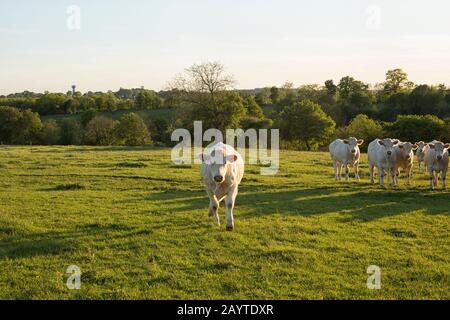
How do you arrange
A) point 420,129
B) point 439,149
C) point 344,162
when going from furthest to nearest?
1. point 420,129
2. point 344,162
3. point 439,149

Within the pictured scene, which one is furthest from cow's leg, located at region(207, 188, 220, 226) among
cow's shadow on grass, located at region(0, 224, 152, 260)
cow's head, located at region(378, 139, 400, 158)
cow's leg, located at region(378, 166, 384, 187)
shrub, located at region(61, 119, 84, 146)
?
shrub, located at region(61, 119, 84, 146)

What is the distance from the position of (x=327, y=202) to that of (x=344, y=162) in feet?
23.6

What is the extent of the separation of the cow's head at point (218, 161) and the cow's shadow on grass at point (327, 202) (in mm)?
2125

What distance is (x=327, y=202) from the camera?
16047 millimetres

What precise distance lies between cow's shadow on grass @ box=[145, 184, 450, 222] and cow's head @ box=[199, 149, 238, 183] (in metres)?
2.12

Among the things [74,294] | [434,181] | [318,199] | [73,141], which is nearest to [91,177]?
[318,199]

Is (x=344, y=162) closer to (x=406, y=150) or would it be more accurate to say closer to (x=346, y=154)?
(x=346, y=154)

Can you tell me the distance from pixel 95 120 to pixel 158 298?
61.5m

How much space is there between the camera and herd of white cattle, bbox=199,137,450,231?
11742 millimetres

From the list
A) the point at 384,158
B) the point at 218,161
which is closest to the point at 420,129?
the point at 384,158

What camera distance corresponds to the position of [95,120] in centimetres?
6594

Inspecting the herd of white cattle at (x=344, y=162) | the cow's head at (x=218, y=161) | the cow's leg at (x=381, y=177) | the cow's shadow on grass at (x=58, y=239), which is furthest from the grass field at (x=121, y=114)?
Answer: the cow's shadow on grass at (x=58, y=239)

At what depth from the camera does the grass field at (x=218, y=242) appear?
26.2 feet

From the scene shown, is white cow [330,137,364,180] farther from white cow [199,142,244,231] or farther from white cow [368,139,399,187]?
white cow [199,142,244,231]
